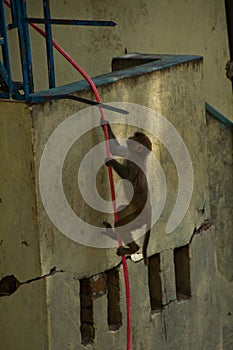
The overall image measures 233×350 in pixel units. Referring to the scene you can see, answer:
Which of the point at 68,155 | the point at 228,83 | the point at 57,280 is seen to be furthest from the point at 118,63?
the point at 228,83

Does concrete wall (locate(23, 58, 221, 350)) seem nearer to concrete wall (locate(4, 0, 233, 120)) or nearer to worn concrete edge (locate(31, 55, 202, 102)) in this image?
worn concrete edge (locate(31, 55, 202, 102))

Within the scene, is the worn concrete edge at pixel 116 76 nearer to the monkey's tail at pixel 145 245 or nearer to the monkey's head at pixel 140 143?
the monkey's head at pixel 140 143

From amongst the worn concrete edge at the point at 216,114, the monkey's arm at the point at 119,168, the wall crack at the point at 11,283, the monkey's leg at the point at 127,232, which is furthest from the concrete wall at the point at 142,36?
the wall crack at the point at 11,283

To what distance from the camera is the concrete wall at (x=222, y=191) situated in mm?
7945

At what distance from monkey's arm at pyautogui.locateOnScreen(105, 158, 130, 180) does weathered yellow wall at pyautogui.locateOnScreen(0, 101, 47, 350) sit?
60 centimetres

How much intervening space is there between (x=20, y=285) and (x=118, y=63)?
1840 mm

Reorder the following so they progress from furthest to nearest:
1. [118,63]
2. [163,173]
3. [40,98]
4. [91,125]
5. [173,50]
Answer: [173,50]
[118,63]
[163,173]
[91,125]
[40,98]

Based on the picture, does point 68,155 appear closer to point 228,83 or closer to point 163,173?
point 163,173

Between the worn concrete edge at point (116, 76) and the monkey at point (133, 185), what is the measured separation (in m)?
0.28

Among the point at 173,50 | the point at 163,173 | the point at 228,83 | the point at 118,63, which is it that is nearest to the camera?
the point at 163,173

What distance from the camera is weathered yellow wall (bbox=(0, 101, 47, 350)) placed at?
5480 millimetres

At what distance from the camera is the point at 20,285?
5641 mm

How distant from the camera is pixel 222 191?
802cm

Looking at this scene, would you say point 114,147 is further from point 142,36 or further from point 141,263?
point 142,36
